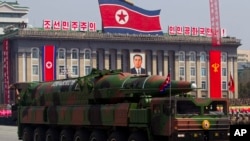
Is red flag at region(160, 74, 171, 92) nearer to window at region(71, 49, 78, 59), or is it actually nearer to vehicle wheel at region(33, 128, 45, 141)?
vehicle wheel at region(33, 128, 45, 141)

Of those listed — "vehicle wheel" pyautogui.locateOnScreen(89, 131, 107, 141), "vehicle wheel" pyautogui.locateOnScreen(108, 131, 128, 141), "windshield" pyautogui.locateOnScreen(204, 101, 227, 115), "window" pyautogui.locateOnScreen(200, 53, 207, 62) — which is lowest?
"vehicle wheel" pyautogui.locateOnScreen(89, 131, 107, 141)

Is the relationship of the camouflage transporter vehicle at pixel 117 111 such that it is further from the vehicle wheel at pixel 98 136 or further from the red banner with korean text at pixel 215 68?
the red banner with korean text at pixel 215 68

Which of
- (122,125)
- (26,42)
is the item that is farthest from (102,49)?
(122,125)

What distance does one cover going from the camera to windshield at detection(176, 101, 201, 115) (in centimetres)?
1998

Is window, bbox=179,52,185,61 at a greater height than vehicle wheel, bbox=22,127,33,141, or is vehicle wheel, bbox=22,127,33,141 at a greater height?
window, bbox=179,52,185,61

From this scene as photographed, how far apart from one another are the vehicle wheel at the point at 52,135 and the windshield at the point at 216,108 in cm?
905

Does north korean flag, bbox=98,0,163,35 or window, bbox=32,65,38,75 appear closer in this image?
north korean flag, bbox=98,0,163,35

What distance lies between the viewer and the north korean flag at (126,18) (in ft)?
293

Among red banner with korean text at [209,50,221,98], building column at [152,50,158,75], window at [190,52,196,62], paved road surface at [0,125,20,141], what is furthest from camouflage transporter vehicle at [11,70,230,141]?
window at [190,52,196,62]

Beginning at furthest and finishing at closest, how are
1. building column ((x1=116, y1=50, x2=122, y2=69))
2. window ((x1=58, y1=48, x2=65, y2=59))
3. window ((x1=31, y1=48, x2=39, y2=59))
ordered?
building column ((x1=116, y1=50, x2=122, y2=69)) → window ((x1=58, y1=48, x2=65, y2=59)) → window ((x1=31, y1=48, x2=39, y2=59))

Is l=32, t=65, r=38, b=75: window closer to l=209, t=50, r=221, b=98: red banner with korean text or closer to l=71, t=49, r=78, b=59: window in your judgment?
l=71, t=49, r=78, b=59: window

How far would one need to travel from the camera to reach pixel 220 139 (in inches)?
811

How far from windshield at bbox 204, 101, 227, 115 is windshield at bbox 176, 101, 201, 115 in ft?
1.21

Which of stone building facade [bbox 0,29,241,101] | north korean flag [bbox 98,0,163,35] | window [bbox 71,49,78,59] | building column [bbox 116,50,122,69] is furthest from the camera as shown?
building column [bbox 116,50,122,69]
